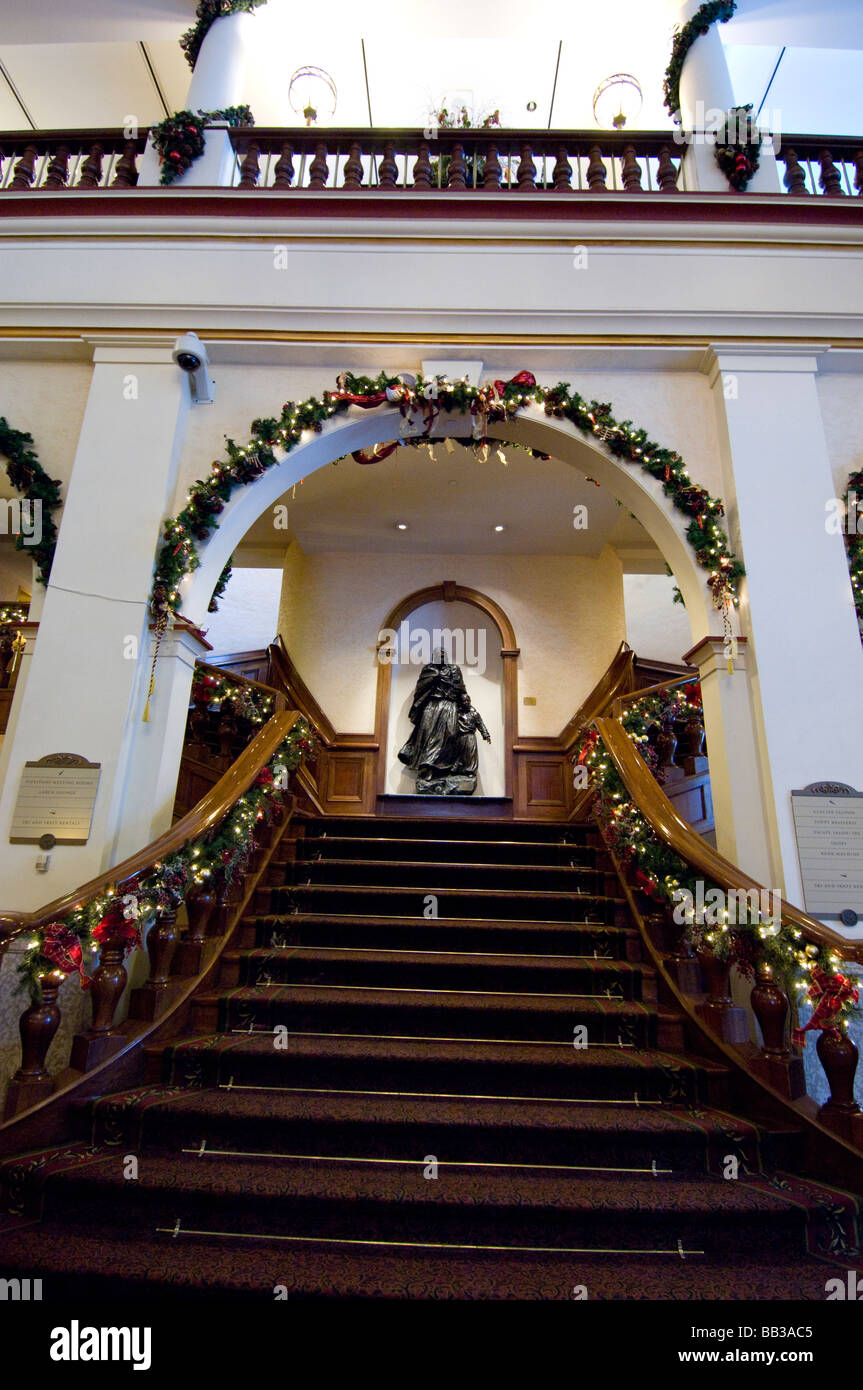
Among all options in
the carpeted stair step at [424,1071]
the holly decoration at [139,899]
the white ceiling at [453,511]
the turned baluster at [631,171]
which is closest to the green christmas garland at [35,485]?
the holly decoration at [139,899]

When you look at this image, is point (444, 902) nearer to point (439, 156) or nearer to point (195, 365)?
point (195, 365)

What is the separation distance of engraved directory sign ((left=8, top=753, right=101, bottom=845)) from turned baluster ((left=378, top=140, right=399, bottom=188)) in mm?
4256

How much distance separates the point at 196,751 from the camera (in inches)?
211

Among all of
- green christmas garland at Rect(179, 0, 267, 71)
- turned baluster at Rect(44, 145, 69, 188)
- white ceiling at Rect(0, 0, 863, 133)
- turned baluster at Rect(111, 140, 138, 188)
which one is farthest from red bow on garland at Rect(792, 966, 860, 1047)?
green christmas garland at Rect(179, 0, 267, 71)

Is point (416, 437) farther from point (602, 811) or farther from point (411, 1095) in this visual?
point (411, 1095)

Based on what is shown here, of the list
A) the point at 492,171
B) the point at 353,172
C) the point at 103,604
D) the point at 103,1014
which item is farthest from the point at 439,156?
the point at 103,1014

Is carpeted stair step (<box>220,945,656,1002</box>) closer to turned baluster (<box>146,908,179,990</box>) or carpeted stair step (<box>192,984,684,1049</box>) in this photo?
carpeted stair step (<box>192,984,684,1049</box>)

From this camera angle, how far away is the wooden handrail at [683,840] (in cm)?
268

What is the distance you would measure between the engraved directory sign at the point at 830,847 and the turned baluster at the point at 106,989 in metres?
3.21

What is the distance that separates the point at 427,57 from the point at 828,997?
8655mm

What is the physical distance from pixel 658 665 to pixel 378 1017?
15.5 feet

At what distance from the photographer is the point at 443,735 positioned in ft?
25.3

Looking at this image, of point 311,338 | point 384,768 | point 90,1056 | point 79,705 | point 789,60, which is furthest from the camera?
point 384,768

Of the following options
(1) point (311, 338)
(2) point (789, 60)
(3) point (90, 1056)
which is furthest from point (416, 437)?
(2) point (789, 60)
